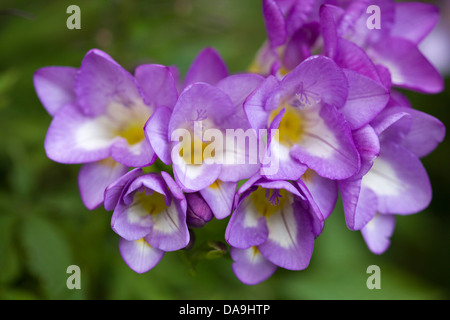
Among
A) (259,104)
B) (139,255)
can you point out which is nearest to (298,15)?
(259,104)

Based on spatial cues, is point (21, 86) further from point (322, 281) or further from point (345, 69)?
point (322, 281)

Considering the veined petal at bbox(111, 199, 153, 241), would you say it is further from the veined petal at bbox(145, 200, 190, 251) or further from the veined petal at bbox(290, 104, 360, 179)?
the veined petal at bbox(290, 104, 360, 179)

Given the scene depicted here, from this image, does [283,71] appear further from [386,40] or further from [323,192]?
[323,192]

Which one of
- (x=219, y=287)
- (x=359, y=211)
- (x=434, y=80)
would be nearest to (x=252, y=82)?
(x=359, y=211)

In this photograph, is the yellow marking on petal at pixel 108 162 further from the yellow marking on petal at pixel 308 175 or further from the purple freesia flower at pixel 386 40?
the purple freesia flower at pixel 386 40
